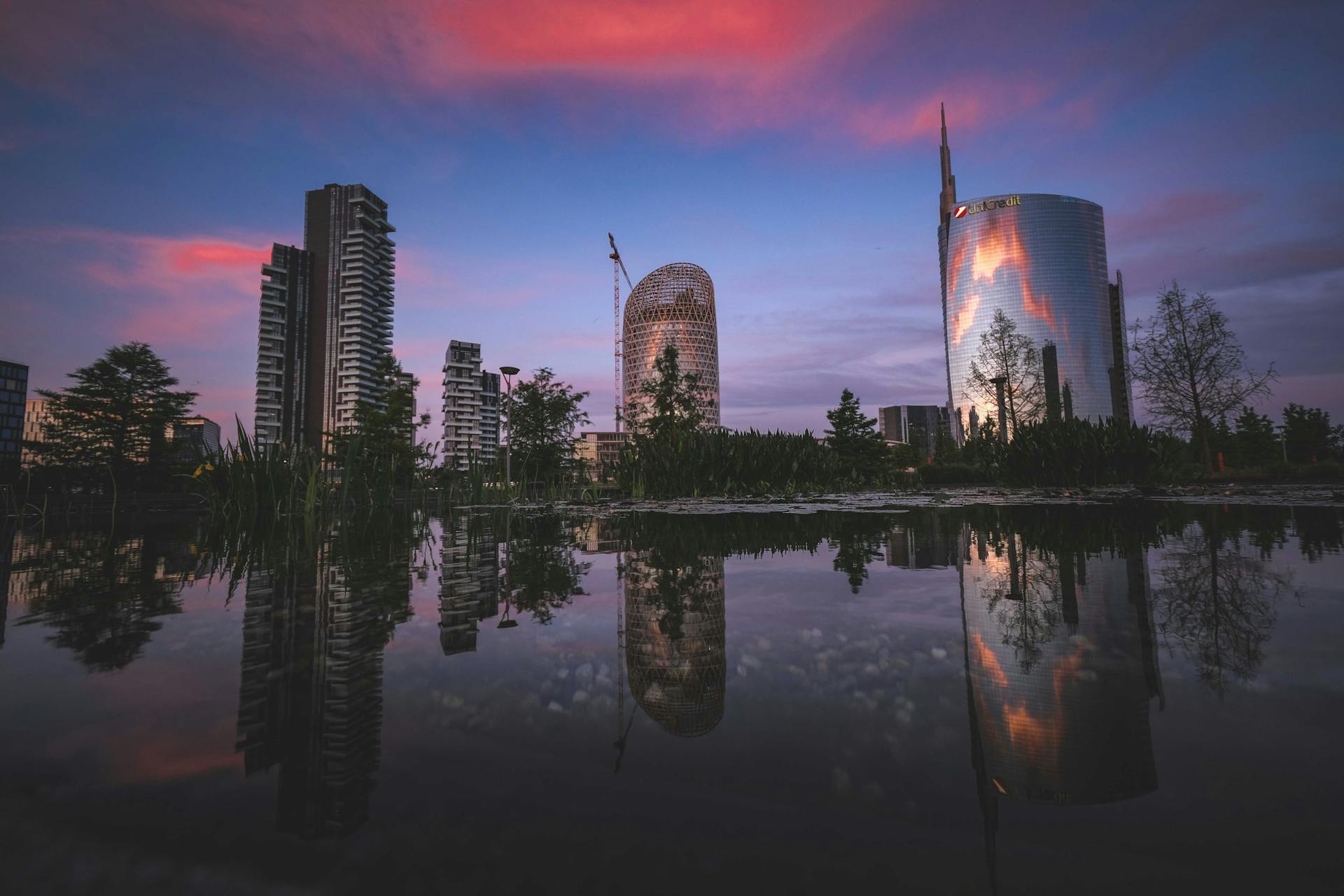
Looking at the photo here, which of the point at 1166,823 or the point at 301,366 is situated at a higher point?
the point at 301,366

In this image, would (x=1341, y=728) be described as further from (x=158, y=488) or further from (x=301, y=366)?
(x=301, y=366)

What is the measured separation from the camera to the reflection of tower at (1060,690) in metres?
1.16

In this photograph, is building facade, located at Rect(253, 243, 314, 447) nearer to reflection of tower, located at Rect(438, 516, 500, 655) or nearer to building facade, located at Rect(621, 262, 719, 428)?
building facade, located at Rect(621, 262, 719, 428)

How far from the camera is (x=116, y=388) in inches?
878

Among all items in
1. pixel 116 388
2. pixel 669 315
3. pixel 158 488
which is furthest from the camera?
pixel 669 315

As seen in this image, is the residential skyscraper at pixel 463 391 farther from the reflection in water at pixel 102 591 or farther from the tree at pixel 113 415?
the reflection in water at pixel 102 591

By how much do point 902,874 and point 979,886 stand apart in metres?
0.10

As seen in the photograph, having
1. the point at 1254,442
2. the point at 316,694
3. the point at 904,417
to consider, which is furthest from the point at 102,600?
the point at 904,417

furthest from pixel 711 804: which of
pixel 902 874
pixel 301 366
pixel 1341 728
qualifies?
pixel 301 366

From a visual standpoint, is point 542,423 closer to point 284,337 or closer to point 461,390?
point 284,337

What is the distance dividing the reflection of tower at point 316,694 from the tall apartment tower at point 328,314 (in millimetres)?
78970

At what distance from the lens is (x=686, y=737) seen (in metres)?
1.43

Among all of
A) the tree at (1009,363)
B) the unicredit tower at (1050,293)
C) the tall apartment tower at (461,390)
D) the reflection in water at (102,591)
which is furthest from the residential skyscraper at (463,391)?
the reflection in water at (102,591)

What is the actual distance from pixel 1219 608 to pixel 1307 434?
5935 centimetres
